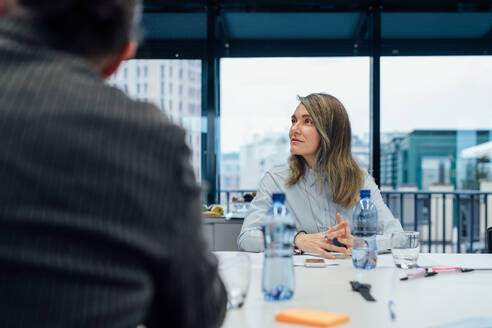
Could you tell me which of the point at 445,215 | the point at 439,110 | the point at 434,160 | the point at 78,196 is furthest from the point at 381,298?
the point at 445,215

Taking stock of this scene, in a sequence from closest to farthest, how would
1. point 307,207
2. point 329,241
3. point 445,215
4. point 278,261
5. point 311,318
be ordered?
point 311,318
point 278,261
point 329,241
point 307,207
point 445,215

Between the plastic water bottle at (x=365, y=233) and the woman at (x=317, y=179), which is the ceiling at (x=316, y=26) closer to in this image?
the woman at (x=317, y=179)

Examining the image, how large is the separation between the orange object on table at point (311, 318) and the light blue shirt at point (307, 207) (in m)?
1.05

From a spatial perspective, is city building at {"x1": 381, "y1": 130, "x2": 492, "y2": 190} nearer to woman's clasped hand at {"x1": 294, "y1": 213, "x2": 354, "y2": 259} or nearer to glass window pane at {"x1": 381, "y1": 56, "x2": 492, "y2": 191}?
glass window pane at {"x1": 381, "y1": 56, "x2": 492, "y2": 191}

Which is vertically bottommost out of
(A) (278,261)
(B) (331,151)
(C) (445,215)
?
(C) (445,215)

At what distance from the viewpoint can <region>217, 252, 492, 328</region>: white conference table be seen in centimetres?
97

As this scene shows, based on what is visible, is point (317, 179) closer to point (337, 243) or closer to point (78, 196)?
point (337, 243)

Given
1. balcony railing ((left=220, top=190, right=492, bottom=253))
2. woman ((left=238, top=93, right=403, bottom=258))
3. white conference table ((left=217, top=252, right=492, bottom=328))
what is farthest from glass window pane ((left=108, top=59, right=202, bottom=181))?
white conference table ((left=217, top=252, right=492, bottom=328))

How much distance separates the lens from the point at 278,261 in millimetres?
1139

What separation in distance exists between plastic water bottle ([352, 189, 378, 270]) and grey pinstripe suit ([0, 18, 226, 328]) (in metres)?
1.11

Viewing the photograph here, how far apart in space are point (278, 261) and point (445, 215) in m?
5.17

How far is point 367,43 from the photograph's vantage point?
434 centimetres

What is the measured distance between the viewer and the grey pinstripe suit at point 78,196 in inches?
20.2

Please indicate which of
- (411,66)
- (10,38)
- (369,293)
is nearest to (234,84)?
(411,66)
